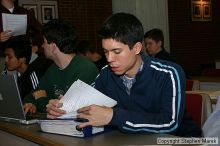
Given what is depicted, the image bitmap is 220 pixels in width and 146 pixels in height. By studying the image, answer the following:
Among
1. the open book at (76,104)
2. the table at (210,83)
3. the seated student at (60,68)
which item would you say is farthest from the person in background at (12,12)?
the table at (210,83)

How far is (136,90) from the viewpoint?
173 centimetres

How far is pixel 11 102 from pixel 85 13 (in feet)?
16.8

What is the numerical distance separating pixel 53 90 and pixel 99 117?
3.36 ft

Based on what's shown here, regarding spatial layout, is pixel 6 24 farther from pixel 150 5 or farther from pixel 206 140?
pixel 150 5

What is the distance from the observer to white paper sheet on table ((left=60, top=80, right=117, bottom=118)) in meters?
1.57

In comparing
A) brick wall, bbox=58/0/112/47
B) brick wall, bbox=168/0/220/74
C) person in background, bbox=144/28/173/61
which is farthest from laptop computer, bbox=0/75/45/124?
brick wall, bbox=168/0/220/74

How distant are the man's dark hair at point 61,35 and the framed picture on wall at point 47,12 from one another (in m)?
3.84

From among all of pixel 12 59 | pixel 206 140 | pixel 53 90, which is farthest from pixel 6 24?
pixel 206 140

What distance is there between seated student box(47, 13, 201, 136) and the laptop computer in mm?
300

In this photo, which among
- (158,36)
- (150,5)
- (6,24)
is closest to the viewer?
(6,24)

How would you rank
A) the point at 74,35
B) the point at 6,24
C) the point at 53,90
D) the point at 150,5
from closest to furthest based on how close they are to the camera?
the point at 53,90 < the point at 74,35 < the point at 6,24 < the point at 150,5

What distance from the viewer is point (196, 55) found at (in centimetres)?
879

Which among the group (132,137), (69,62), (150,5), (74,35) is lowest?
(132,137)

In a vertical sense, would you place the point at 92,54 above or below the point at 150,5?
below
